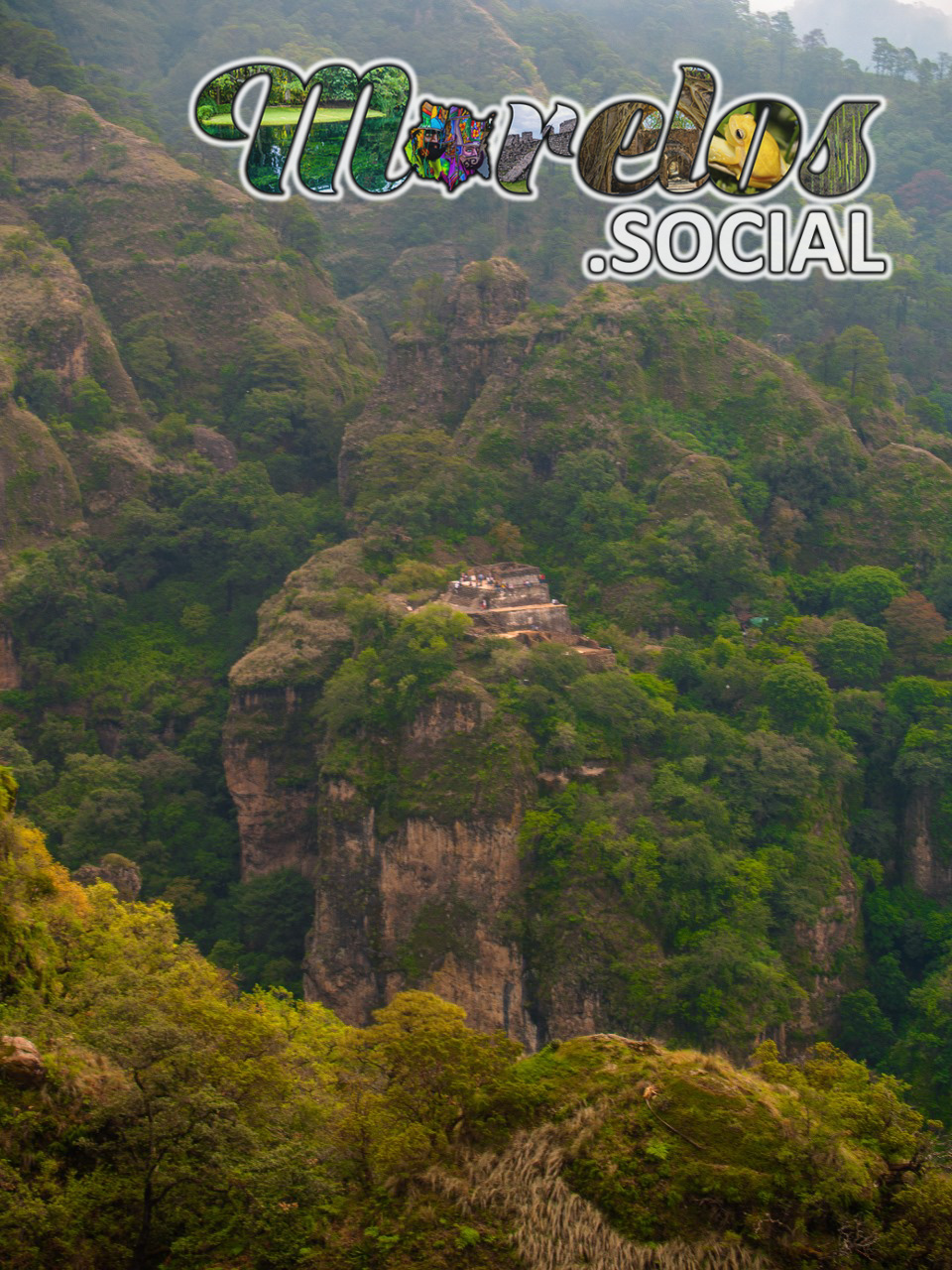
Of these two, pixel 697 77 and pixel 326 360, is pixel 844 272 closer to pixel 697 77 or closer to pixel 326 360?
pixel 697 77

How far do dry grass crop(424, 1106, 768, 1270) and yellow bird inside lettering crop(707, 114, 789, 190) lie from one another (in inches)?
816

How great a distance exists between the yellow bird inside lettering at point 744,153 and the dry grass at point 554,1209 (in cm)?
2072

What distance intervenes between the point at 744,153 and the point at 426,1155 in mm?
21754

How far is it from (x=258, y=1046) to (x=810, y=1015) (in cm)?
1882

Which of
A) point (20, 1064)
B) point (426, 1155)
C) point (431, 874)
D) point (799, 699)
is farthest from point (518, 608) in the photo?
point (20, 1064)

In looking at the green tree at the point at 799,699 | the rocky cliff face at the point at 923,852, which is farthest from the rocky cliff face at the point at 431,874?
the rocky cliff face at the point at 923,852

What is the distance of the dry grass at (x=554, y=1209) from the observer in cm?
1452

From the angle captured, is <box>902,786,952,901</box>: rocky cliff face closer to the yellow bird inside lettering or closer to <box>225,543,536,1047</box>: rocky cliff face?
<box>225,543,536,1047</box>: rocky cliff face

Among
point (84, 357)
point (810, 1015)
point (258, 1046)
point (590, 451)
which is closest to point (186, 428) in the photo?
point (84, 357)

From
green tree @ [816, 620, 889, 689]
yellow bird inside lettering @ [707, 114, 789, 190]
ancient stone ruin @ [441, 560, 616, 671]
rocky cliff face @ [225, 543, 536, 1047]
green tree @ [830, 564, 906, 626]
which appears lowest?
rocky cliff face @ [225, 543, 536, 1047]

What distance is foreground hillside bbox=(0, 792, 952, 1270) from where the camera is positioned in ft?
47.0

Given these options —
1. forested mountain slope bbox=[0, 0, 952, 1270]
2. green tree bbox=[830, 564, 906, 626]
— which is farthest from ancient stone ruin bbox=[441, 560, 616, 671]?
green tree bbox=[830, 564, 906, 626]

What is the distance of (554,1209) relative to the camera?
596 inches

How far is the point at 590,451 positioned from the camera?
144 feet
